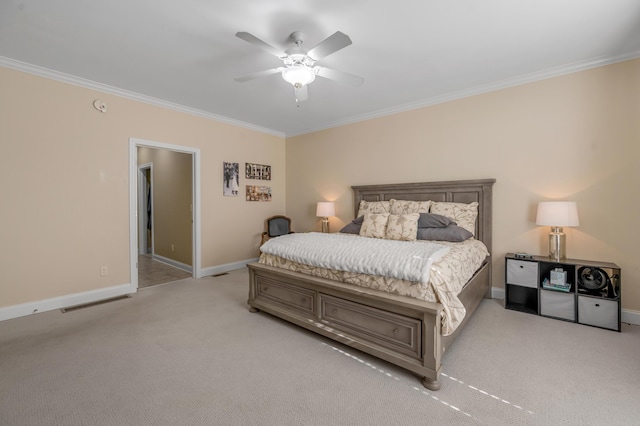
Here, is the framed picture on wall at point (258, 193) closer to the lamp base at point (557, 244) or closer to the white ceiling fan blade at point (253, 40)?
the white ceiling fan blade at point (253, 40)

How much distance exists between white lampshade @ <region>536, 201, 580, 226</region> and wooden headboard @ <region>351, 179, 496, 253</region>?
680 mm

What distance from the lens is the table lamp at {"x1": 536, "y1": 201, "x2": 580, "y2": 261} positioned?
2.79m

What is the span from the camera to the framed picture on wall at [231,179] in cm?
488

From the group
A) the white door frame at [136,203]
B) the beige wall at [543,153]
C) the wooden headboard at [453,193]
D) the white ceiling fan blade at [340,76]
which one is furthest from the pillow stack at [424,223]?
the white door frame at [136,203]

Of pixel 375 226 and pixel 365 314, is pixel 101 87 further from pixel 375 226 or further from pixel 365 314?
pixel 365 314

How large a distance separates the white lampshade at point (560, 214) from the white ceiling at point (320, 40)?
59.6 inches

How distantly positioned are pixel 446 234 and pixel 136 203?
13.4ft

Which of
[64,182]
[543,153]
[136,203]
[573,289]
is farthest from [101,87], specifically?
[573,289]

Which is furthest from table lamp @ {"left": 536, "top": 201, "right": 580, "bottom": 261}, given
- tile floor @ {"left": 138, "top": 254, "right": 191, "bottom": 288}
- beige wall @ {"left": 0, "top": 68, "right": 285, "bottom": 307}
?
tile floor @ {"left": 138, "top": 254, "right": 191, "bottom": 288}

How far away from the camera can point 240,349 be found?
7.63ft

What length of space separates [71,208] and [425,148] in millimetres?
4672

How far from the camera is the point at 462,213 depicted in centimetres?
356

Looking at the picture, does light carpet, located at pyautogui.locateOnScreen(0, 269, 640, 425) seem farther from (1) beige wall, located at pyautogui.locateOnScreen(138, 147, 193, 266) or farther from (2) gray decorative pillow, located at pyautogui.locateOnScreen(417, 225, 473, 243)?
(1) beige wall, located at pyautogui.locateOnScreen(138, 147, 193, 266)

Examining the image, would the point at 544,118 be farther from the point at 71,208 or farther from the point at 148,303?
the point at 71,208
